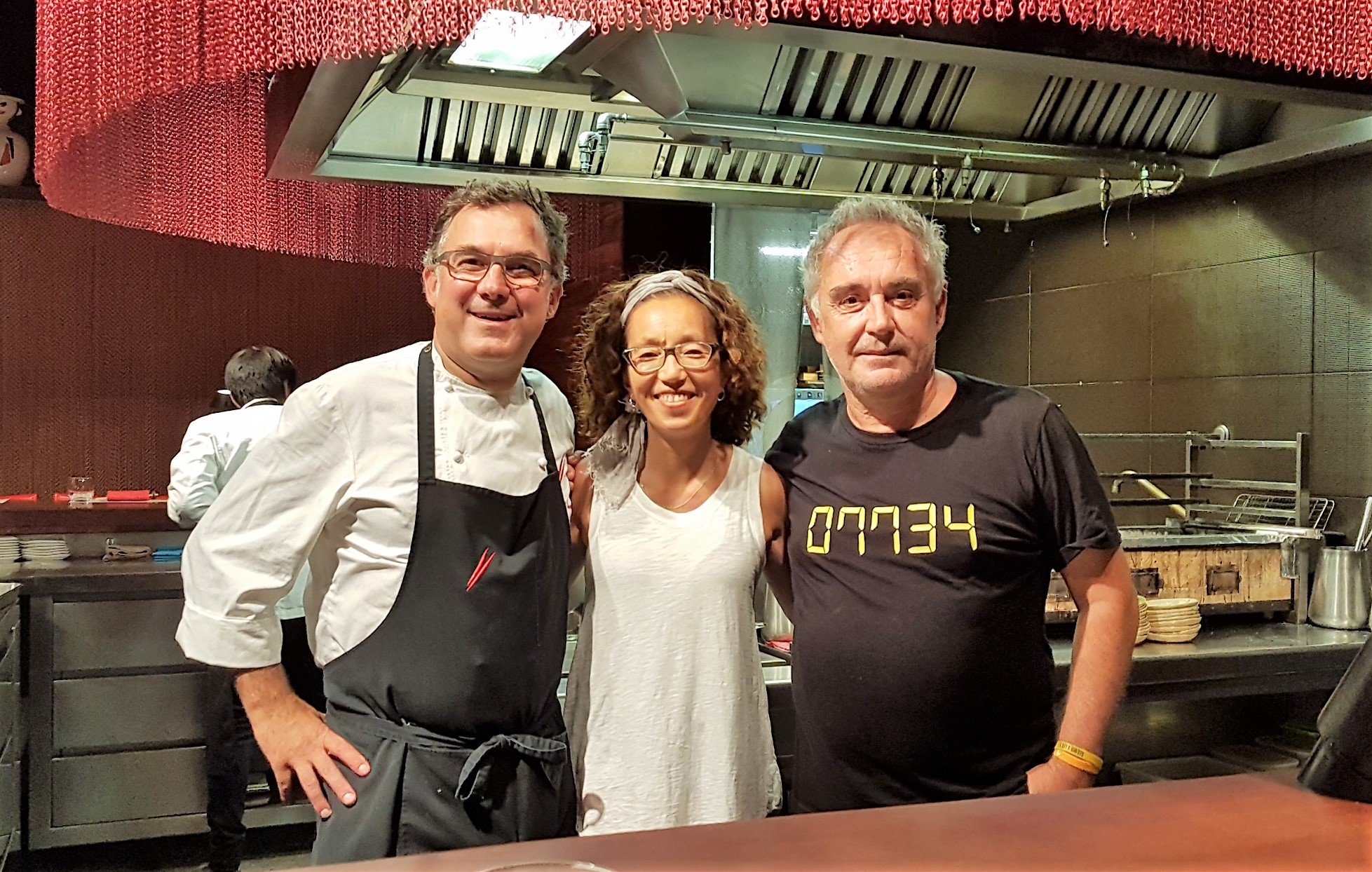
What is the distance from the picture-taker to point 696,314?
1.65 metres

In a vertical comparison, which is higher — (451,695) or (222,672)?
(451,695)

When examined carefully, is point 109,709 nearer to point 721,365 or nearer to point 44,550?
point 44,550

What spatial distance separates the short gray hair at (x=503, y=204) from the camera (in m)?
1.49

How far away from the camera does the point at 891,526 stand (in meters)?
1.56

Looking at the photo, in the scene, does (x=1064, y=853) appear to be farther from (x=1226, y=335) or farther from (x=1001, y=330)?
(x=1001, y=330)

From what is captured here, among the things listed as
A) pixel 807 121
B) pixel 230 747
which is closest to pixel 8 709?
pixel 230 747

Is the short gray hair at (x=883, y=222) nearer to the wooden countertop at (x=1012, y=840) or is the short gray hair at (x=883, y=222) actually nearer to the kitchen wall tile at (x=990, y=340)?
the wooden countertop at (x=1012, y=840)

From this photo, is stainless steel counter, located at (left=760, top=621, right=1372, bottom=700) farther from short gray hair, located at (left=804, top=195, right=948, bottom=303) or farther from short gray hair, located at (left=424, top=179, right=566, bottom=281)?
short gray hair, located at (left=424, top=179, right=566, bottom=281)

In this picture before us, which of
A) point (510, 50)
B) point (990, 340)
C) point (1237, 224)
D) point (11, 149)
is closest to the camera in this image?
point (510, 50)

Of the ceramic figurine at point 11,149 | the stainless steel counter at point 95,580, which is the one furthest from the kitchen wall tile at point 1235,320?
the ceramic figurine at point 11,149

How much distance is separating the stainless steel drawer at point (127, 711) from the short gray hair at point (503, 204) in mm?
2577

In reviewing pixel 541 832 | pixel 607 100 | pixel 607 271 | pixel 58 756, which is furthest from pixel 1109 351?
pixel 58 756

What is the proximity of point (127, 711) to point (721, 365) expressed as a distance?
2780 mm

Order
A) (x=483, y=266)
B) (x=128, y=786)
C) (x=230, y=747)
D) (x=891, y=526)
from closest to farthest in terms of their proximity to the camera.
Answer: (x=483, y=266), (x=891, y=526), (x=230, y=747), (x=128, y=786)
